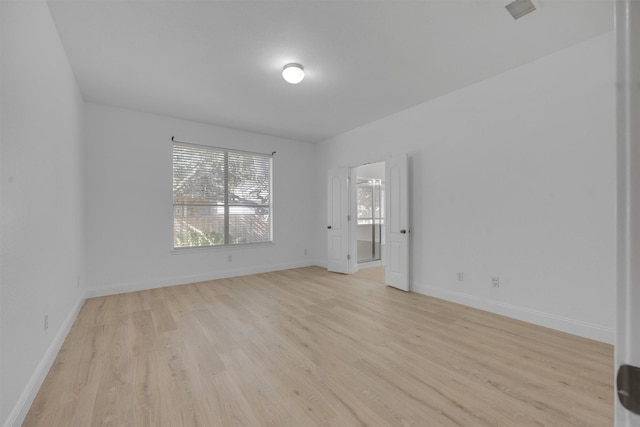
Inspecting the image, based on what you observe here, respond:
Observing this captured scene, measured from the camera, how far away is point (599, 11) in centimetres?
228

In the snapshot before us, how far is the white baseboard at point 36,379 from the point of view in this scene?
62.2 inches

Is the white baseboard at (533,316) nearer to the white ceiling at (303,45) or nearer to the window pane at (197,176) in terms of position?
the white ceiling at (303,45)

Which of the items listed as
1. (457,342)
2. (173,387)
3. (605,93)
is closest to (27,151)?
(173,387)

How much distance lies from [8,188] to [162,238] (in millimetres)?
3171

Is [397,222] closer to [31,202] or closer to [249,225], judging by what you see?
[249,225]


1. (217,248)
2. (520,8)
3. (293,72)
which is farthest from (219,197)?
(520,8)

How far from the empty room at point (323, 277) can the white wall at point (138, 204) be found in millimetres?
30

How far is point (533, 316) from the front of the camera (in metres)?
2.99

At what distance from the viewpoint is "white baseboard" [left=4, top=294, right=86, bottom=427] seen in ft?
5.18

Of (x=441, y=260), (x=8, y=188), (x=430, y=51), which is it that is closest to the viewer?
(x=8, y=188)

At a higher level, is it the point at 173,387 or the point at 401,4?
the point at 401,4

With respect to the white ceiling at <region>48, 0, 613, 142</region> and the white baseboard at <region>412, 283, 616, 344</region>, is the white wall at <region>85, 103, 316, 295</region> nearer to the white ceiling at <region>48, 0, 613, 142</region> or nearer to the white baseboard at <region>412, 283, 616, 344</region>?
the white ceiling at <region>48, 0, 613, 142</region>

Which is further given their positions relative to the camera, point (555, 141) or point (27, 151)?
point (555, 141)

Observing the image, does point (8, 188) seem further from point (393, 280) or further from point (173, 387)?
point (393, 280)
